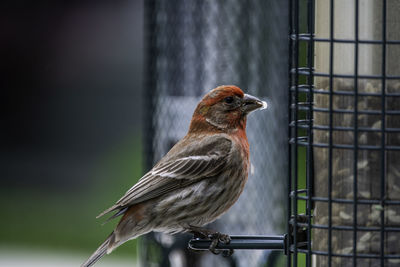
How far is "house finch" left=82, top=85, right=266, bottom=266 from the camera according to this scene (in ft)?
20.9

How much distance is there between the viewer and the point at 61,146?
17125mm

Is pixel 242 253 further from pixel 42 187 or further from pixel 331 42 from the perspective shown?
pixel 42 187

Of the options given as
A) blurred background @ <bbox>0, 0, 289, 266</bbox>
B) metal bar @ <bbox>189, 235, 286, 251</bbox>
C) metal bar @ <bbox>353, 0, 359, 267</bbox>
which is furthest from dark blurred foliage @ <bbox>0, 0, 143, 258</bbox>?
metal bar @ <bbox>353, 0, 359, 267</bbox>

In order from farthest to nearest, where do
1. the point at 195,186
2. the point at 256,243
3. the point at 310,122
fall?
1. the point at 195,186
2. the point at 256,243
3. the point at 310,122

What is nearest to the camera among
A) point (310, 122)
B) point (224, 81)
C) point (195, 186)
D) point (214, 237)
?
point (310, 122)

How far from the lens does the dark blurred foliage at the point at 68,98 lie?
15812 mm

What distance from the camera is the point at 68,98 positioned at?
1831cm

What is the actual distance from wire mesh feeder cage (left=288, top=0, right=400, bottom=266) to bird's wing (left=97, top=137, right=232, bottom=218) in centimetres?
132

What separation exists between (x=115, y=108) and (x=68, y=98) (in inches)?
40.0

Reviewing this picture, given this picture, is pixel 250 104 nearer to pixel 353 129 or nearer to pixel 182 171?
pixel 182 171

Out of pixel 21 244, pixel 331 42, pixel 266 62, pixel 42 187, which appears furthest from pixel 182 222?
pixel 42 187

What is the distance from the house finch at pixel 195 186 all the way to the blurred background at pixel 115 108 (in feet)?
6.74

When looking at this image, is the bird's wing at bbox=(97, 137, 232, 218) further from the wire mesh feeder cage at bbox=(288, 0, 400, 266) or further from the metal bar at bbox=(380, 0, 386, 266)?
the metal bar at bbox=(380, 0, 386, 266)

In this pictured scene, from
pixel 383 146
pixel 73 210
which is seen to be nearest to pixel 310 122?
pixel 383 146
